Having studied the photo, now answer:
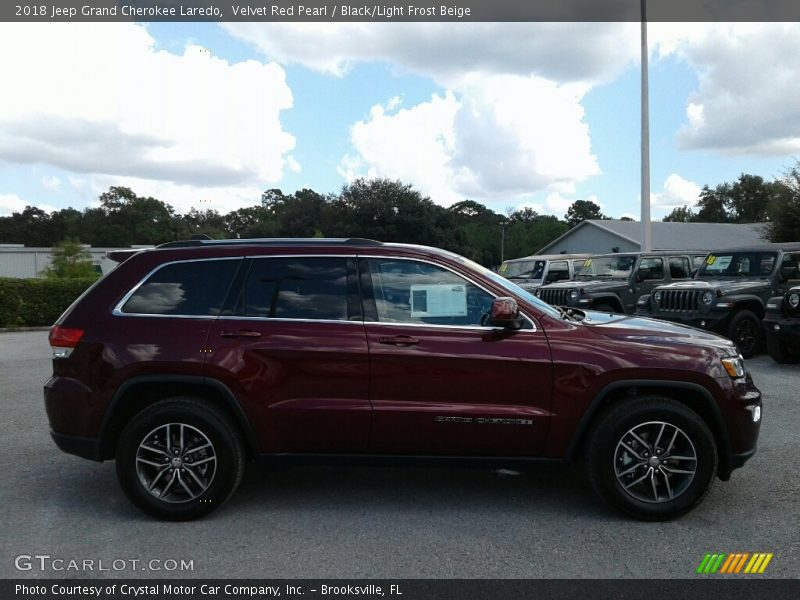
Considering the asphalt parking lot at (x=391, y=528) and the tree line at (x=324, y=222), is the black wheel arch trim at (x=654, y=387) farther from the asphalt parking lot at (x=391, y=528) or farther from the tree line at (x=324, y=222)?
the tree line at (x=324, y=222)

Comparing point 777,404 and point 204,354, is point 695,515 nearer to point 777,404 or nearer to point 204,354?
point 204,354

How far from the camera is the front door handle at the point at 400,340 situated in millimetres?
4203

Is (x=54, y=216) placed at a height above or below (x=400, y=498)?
above

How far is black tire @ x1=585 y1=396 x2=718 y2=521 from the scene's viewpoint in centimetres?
414

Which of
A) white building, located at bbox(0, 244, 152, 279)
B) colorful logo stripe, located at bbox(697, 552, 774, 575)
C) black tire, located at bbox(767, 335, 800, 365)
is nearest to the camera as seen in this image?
colorful logo stripe, located at bbox(697, 552, 774, 575)

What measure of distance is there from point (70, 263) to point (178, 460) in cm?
2693

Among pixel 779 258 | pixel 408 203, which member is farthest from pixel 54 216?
pixel 779 258

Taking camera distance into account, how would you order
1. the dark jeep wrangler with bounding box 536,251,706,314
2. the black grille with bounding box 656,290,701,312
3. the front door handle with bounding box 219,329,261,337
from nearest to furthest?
the front door handle with bounding box 219,329,261,337
the black grille with bounding box 656,290,701,312
the dark jeep wrangler with bounding box 536,251,706,314

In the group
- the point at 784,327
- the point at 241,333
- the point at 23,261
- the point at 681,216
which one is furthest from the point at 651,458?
the point at 681,216

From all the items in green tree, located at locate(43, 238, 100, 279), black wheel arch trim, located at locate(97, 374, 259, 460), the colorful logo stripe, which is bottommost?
the colorful logo stripe

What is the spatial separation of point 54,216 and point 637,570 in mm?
102667

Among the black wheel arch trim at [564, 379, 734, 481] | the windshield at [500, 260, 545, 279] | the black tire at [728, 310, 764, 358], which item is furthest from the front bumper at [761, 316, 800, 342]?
the windshield at [500, 260, 545, 279]

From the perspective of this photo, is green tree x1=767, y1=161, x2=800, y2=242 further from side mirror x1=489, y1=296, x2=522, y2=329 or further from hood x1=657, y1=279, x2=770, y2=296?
side mirror x1=489, y1=296, x2=522, y2=329
